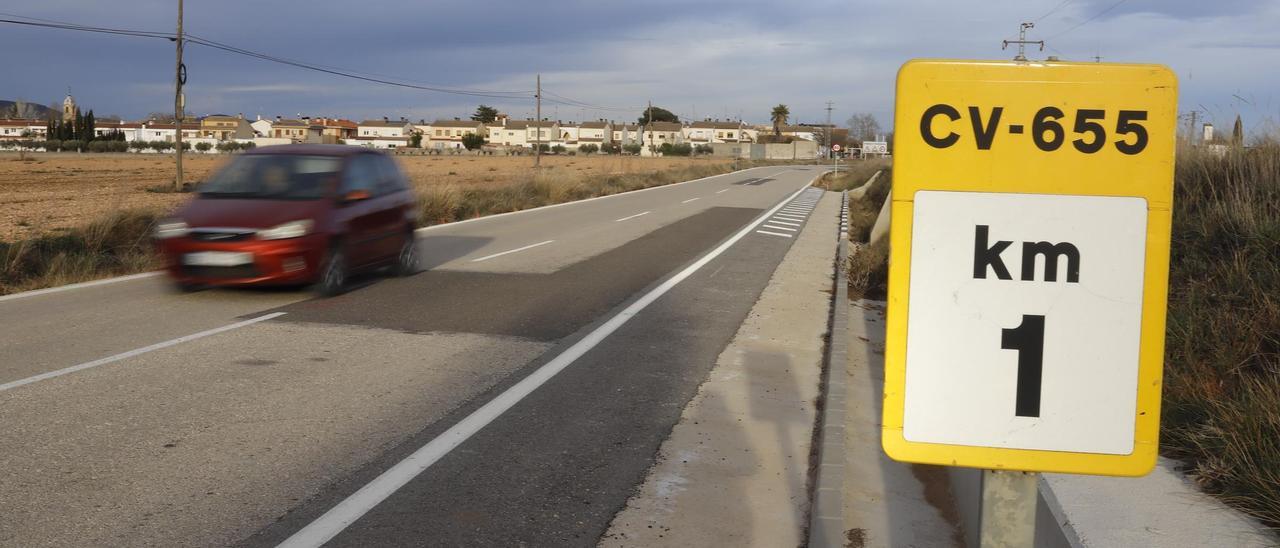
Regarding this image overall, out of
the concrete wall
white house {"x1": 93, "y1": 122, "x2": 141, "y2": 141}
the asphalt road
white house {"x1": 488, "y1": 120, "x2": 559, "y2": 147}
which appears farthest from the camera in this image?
white house {"x1": 488, "y1": 120, "x2": 559, "y2": 147}

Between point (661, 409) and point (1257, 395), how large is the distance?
3.56 m

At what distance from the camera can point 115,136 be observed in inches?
4328

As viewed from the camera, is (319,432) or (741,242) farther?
(741,242)

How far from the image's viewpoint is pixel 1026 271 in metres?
1.96

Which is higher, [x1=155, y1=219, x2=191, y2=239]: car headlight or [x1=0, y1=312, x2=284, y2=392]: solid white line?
[x1=155, y1=219, x2=191, y2=239]: car headlight

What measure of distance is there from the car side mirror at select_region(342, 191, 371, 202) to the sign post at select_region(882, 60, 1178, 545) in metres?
10.9

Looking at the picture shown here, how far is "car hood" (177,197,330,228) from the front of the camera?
36.1 ft

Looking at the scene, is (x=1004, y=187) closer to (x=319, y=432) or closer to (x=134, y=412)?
(x=319, y=432)

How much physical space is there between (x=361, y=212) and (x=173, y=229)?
216cm

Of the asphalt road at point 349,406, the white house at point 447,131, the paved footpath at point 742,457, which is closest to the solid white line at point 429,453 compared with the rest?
the asphalt road at point 349,406

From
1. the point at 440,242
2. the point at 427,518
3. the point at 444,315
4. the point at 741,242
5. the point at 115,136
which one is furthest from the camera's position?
the point at 115,136

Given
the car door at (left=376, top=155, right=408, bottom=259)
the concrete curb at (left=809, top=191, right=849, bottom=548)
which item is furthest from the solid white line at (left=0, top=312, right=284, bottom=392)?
the concrete curb at (left=809, top=191, right=849, bottom=548)

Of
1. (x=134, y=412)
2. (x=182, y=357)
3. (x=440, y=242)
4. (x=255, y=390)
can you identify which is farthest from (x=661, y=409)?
(x=440, y=242)

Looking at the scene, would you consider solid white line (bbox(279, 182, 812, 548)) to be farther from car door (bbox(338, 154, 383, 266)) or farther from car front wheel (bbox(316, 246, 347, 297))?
car door (bbox(338, 154, 383, 266))
